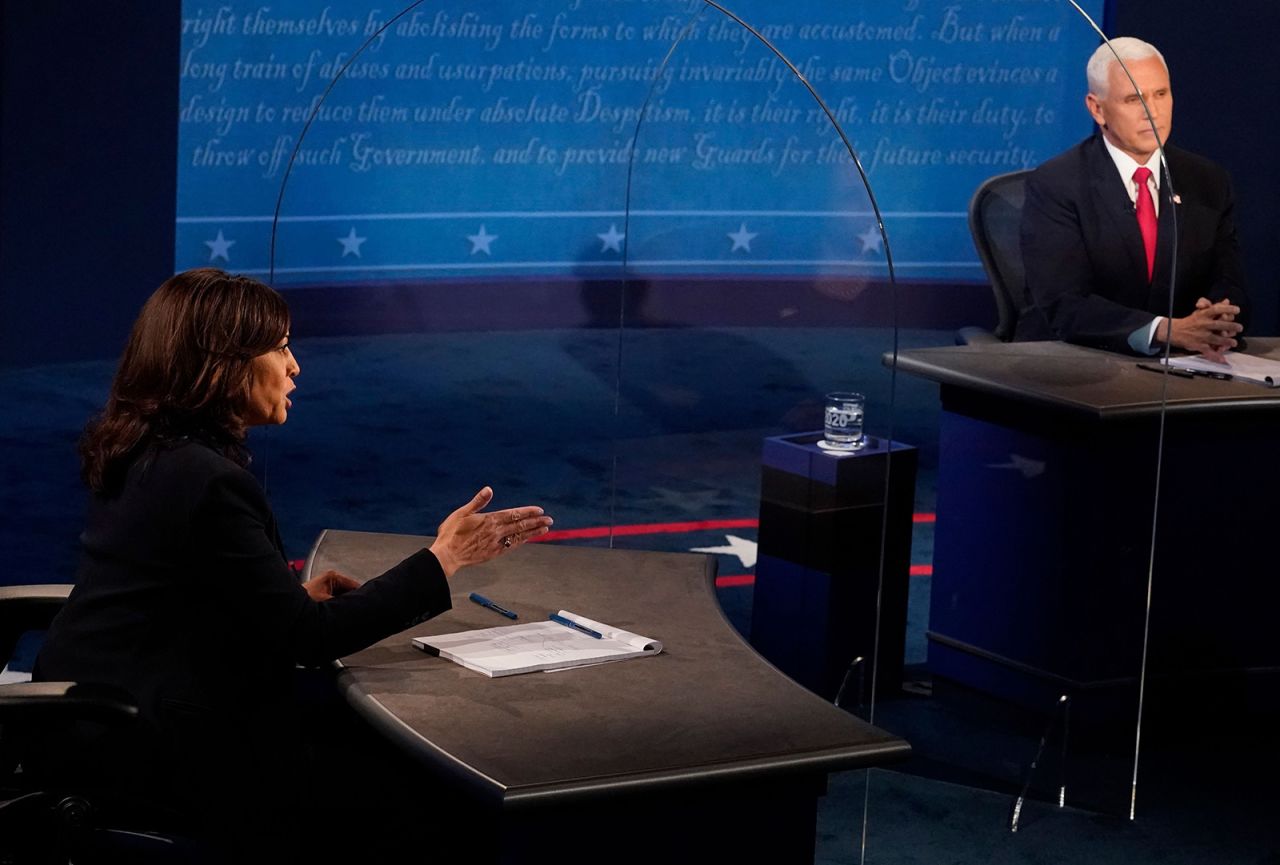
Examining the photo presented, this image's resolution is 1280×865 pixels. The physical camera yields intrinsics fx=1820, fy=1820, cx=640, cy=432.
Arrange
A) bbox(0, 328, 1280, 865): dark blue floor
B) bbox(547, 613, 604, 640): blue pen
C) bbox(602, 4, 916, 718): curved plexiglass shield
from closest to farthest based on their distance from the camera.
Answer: bbox(547, 613, 604, 640): blue pen → bbox(0, 328, 1280, 865): dark blue floor → bbox(602, 4, 916, 718): curved plexiglass shield

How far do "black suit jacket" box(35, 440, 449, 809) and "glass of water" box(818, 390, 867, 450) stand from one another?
1858 millimetres

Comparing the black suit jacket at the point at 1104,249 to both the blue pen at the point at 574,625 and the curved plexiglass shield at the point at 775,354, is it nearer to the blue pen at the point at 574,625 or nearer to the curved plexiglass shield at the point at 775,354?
the curved plexiglass shield at the point at 775,354

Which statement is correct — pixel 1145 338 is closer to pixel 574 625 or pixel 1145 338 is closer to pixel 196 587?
pixel 574 625

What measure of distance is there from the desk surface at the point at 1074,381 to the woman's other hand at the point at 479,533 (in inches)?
59.4

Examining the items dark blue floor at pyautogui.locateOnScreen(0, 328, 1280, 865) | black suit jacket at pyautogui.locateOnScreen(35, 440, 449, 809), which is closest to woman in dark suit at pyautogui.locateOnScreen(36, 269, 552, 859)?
black suit jacket at pyautogui.locateOnScreen(35, 440, 449, 809)

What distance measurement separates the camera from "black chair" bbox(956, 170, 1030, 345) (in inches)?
178

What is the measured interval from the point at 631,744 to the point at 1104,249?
2377mm

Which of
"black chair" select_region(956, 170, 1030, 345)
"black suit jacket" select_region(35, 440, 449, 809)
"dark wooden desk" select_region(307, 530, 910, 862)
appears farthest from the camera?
"black chair" select_region(956, 170, 1030, 345)

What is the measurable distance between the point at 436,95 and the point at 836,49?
1.60 metres

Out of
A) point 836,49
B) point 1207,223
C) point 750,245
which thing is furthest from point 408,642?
point 836,49

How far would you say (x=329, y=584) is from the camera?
2939 millimetres

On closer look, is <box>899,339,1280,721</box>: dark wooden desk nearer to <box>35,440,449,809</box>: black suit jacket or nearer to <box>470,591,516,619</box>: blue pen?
<box>470,591,516,619</box>: blue pen

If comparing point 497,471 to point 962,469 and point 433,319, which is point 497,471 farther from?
point 962,469

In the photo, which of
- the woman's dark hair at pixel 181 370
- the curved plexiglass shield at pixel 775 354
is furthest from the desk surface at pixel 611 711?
the curved plexiglass shield at pixel 775 354
